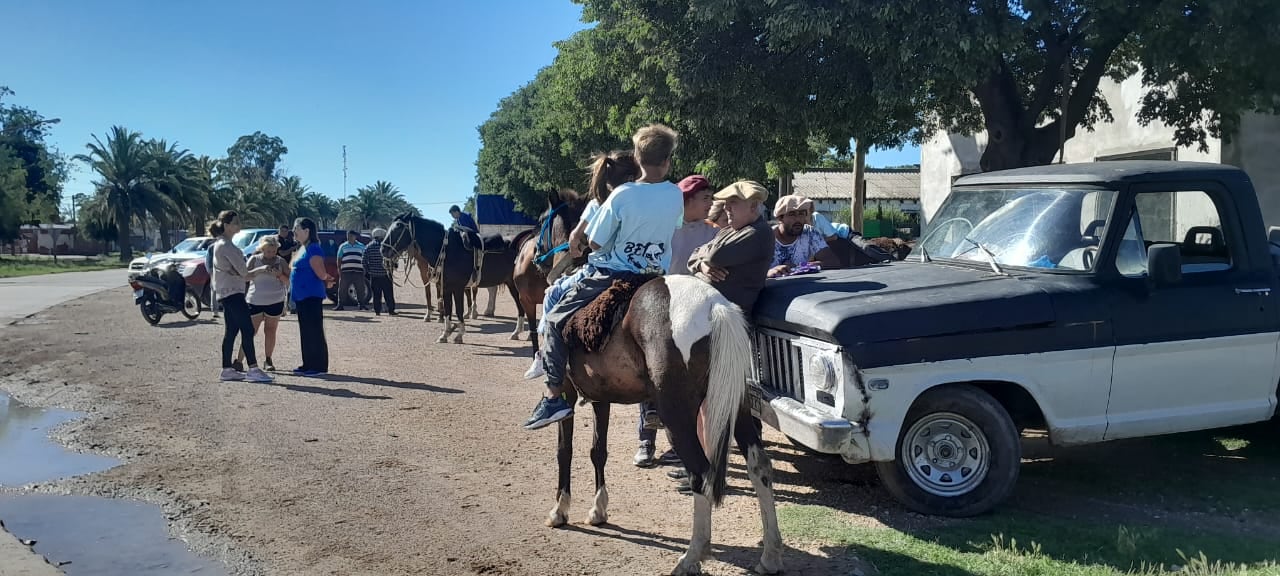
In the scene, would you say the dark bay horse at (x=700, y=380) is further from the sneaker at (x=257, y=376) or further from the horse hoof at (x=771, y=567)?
the sneaker at (x=257, y=376)

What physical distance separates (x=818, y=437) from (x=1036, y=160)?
38.2ft

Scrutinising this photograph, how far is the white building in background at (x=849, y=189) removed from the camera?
130ft

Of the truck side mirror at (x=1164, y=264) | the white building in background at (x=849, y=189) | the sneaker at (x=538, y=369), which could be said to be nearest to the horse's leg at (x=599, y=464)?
the sneaker at (x=538, y=369)

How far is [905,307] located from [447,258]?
437 inches

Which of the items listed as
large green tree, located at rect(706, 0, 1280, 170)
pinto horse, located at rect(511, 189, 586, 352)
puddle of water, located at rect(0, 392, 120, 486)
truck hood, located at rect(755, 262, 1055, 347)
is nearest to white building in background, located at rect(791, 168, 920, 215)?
large green tree, located at rect(706, 0, 1280, 170)

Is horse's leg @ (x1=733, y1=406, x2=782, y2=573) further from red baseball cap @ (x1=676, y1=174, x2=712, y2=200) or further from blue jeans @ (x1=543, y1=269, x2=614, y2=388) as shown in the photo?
red baseball cap @ (x1=676, y1=174, x2=712, y2=200)

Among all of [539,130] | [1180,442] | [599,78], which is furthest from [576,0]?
[539,130]

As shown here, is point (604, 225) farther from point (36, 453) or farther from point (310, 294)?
point (310, 294)

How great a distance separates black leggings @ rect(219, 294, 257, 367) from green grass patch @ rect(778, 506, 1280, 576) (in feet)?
24.5

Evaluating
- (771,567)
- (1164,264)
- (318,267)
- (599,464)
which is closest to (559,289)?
(599,464)

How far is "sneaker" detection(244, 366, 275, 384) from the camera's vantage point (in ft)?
35.6

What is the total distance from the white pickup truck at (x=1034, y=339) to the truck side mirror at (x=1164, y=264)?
11 mm

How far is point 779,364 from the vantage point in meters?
5.92

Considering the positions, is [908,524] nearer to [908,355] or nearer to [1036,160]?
[908,355]
